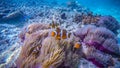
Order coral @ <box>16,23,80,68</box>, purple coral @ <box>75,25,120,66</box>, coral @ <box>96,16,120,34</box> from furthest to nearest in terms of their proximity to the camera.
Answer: coral @ <box>96,16,120,34</box> < purple coral @ <box>75,25,120,66</box> < coral @ <box>16,23,80,68</box>

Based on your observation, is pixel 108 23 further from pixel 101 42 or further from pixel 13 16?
pixel 13 16

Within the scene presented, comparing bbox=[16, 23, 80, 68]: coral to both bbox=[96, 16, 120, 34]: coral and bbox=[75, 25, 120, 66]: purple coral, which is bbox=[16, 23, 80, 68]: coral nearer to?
bbox=[75, 25, 120, 66]: purple coral

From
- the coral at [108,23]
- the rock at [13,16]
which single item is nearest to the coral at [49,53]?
the coral at [108,23]

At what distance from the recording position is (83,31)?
5602mm

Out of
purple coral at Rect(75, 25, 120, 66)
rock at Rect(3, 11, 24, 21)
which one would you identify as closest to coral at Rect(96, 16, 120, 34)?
purple coral at Rect(75, 25, 120, 66)

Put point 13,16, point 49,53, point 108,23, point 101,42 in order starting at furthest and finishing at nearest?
point 13,16 < point 108,23 < point 101,42 < point 49,53

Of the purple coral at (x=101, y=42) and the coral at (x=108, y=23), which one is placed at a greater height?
the coral at (x=108, y=23)

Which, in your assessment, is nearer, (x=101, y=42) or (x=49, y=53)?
(x=49, y=53)

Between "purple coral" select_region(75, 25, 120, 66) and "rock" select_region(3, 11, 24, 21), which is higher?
"rock" select_region(3, 11, 24, 21)

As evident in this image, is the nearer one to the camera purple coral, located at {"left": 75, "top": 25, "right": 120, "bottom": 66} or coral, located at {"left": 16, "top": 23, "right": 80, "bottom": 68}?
coral, located at {"left": 16, "top": 23, "right": 80, "bottom": 68}

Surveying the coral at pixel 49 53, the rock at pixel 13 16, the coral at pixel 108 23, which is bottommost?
the coral at pixel 49 53

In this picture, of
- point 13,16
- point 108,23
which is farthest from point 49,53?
point 13,16

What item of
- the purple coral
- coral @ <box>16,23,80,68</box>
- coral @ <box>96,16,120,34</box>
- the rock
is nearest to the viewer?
coral @ <box>16,23,80,68</box>

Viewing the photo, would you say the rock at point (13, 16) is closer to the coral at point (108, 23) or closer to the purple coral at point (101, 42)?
the coral at point (108, 23)
